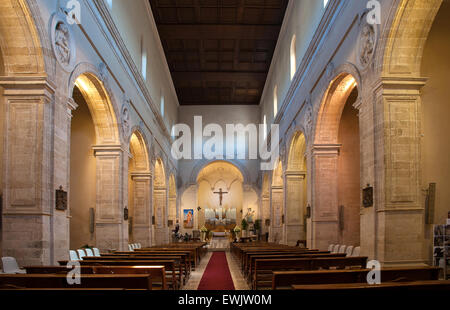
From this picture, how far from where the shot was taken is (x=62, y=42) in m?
10.2

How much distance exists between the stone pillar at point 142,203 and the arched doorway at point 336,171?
8.56 m

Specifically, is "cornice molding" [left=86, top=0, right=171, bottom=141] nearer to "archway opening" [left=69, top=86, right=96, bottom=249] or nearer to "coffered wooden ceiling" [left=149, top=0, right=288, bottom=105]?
"archway opening" [left=69, top=86, right=96, bottom=249]

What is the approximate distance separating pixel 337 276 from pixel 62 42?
7558 millimetres

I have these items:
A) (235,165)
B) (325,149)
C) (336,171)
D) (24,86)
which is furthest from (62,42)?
(235,165)

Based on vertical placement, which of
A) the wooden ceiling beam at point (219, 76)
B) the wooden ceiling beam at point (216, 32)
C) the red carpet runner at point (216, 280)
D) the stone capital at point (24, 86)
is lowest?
the red carpet runner at point (216, 280)

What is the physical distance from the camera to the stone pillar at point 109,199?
1510 cm

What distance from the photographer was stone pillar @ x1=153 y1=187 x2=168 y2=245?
86.9 ft

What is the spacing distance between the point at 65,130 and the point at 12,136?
1374 mm

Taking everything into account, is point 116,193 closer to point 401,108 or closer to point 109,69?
point 109,69

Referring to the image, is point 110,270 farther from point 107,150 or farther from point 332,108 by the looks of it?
point 332,108

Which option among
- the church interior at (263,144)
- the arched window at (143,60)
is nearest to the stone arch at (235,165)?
the church interior at (263,144)

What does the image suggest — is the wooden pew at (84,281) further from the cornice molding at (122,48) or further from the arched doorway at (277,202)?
the arched doorway at (277,202)

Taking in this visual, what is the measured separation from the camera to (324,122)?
15141mm

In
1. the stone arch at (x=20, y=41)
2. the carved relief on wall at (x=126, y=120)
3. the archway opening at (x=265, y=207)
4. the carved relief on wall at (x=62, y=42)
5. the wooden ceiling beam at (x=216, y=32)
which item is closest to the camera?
the stone arch at (x=20, y=41)
